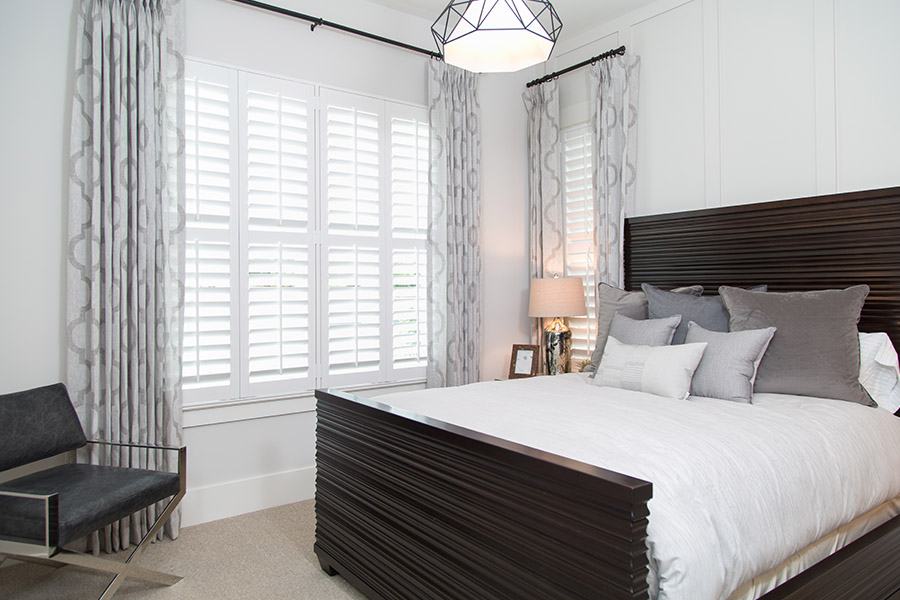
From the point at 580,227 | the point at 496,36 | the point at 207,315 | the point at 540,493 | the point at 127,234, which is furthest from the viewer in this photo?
the point at 580,227

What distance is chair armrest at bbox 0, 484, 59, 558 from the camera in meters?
1.87

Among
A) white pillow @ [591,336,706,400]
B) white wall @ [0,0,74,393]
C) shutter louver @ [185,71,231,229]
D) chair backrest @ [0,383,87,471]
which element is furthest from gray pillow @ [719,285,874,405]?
white wall @ [0,0,74,393]

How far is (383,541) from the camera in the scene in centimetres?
204

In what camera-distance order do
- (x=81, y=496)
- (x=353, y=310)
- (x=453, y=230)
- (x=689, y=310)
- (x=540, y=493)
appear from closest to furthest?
(x=540, y=493), (x=81, y=496), (x=689, y=310), (x=353, y=310), (x=453, y=230)

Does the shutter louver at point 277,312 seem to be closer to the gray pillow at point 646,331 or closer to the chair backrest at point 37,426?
the chair backrest at point 37,426

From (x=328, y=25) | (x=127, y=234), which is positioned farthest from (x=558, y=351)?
(x=127, y=234)

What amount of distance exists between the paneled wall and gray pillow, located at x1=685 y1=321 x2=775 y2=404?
981mm

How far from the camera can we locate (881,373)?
2477mm

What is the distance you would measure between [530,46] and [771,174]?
1602mm

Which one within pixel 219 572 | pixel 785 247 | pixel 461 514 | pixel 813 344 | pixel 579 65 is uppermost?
pixel 579 65

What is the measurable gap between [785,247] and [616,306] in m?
0.87

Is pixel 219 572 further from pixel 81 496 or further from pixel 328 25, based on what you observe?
pixel 328 25

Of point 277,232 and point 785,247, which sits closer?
point 785,247

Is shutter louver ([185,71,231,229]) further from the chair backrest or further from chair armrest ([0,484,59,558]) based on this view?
chair armrest ([0,484,59,558])
